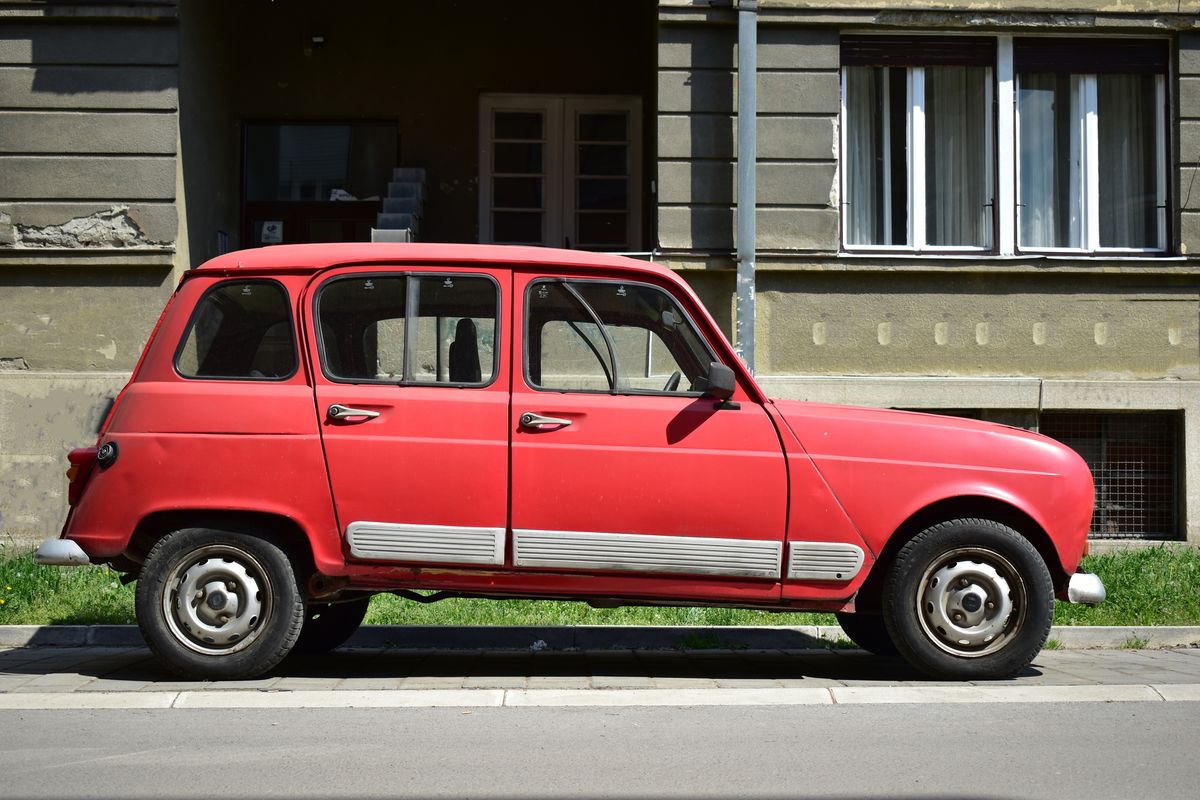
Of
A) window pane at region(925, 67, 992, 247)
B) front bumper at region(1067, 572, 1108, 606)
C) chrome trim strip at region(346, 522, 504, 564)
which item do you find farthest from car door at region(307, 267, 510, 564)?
window pane at region(925, 67, 992, 247)

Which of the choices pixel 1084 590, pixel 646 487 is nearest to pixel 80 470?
pixel 646 487

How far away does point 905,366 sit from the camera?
1213cm

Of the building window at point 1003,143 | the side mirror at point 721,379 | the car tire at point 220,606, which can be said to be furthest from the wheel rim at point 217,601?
the building window at point 1003,143

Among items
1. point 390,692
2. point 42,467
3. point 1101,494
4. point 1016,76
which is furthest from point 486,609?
point 1016,76

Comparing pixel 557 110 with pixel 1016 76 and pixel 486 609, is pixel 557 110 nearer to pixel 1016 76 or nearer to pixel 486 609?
pixel 1016 76

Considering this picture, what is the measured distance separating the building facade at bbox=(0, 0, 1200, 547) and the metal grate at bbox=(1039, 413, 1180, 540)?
2 centimetres

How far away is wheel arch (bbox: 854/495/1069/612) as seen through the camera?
629cm

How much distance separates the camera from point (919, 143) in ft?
41.4

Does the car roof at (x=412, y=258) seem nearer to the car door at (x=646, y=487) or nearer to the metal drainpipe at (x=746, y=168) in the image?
the car door at (x=646, y=487)

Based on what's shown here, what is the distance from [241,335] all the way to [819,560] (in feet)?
9.55

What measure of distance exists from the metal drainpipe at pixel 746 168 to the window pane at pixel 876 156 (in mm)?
1103

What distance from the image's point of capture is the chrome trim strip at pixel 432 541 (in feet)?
20.1

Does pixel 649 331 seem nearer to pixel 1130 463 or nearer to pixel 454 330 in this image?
pixel 454 330

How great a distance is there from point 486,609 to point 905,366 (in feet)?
17.8
